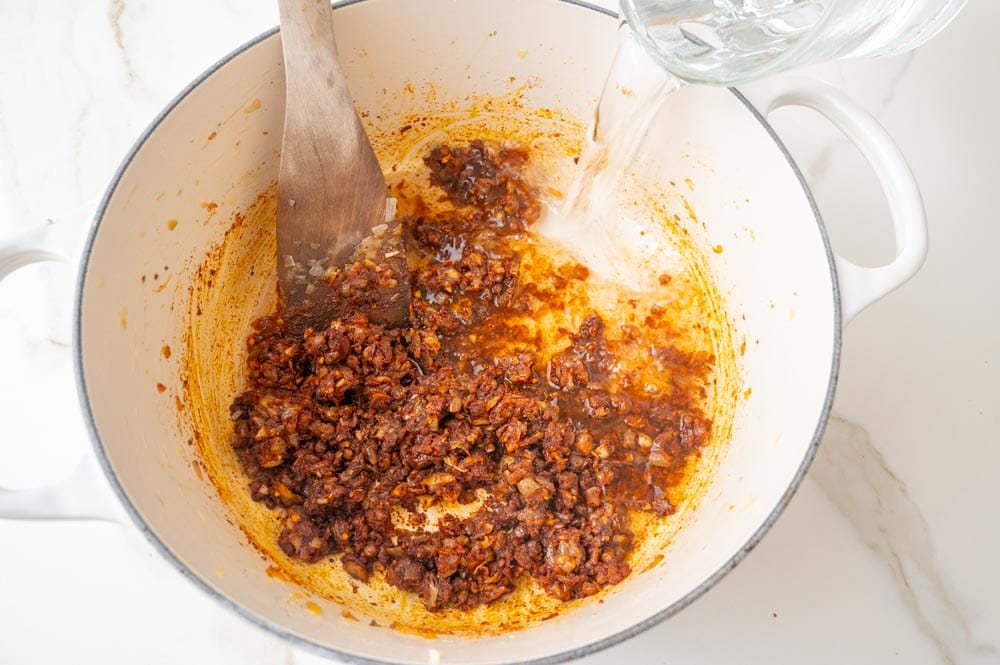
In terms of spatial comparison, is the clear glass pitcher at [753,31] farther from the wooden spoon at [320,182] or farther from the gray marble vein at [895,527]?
the gray marble vein at [895,527]

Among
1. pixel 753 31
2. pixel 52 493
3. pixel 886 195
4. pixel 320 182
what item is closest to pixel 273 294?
pixel 320 182

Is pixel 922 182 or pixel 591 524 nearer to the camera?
pixel 591 524

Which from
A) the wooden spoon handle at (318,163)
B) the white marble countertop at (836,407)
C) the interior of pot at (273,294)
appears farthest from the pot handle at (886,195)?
the wooden spoon handle at (318,163)

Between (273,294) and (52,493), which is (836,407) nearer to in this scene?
(273,294)

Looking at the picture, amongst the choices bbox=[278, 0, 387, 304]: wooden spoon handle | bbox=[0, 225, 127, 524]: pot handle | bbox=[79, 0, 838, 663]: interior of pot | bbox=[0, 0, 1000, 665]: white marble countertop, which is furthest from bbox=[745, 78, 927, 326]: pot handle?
bbox=[0, 225, 127, 524]: pot handle

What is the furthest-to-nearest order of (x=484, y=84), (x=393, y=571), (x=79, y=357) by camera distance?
(x=484, y=84) < (x=393, y=571) < (x=79, y=357)

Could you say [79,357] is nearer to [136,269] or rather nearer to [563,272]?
[136,269]

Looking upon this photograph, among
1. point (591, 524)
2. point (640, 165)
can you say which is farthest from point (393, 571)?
point (640, 165)
